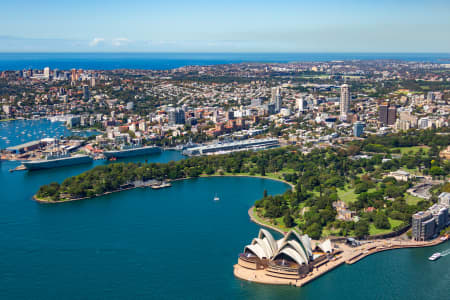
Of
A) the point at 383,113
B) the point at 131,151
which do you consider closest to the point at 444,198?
the point at 131,151

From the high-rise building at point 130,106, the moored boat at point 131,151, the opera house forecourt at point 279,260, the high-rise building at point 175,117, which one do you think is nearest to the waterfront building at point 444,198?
the opera house forecourt at point 279,260

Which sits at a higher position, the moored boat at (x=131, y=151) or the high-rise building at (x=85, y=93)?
the high-rise building at (x=85, y=93)

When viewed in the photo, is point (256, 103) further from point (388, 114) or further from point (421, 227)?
point (421, 227)

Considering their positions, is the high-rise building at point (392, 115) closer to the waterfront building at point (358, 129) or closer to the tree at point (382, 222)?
the waterfront building at point (358, 129)

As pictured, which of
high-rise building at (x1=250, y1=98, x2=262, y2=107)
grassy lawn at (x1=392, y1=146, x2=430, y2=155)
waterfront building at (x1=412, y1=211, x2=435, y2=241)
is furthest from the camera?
high-rise building at (x1=250, y1=98, x2=262, y2=107)

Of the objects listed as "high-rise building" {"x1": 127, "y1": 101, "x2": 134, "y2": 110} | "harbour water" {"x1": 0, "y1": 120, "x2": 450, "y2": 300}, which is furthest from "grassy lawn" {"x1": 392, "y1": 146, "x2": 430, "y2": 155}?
"high-rise building" {"x1": 127, "y1": 101, "x2": 134, "y2": 110}

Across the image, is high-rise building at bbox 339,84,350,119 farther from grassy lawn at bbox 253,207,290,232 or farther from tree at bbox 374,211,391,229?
tree at bbox 374,211,391,229

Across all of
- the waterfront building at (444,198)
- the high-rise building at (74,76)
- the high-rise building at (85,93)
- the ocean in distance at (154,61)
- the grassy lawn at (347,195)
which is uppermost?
the ocean in distance at (154,61)

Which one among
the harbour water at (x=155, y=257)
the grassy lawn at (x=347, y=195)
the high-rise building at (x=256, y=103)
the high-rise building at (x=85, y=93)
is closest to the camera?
the harbour water at (x=155, y=257)
